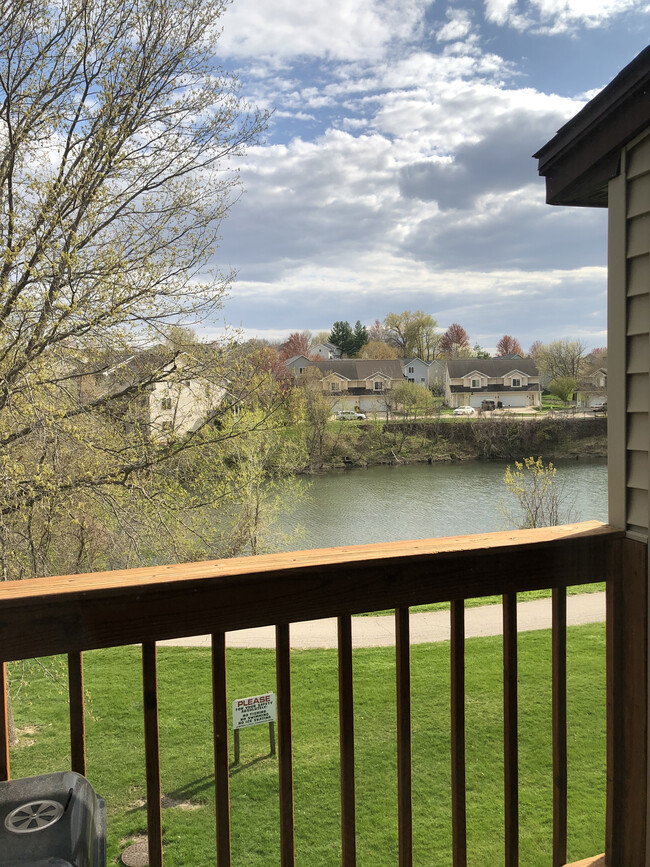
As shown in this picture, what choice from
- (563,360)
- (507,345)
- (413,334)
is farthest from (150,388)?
(507,345)

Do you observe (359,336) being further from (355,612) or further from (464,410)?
(355,612)

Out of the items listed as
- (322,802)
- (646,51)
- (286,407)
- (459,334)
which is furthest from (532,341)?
(646,51)

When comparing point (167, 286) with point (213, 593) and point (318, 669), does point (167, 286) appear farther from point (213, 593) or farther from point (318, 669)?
point (213, 593)

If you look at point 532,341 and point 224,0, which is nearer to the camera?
point 224,0

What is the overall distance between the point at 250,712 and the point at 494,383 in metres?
26.7

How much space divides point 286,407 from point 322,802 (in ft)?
13.3

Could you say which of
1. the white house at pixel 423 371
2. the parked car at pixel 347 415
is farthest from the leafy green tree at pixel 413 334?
the parked car at pixel 347 415

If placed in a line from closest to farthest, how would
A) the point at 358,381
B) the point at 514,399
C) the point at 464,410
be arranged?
the point at 464,410 < the point at 514,399 < the point at 358,381

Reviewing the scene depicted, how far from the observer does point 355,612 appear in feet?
3.63

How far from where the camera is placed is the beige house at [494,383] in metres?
27.9

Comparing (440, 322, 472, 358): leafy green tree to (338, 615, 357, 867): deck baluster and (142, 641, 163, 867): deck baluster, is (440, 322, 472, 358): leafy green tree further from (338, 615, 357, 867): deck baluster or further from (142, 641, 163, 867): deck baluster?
(142, 641, 163, 867): deck baluster

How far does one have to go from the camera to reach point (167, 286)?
605 cm

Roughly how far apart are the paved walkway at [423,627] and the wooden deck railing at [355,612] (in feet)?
23.8

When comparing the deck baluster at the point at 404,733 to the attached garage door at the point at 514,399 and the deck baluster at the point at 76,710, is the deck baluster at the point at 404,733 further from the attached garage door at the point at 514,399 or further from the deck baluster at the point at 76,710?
the attached garage door at the point at 514,399
